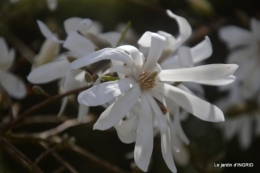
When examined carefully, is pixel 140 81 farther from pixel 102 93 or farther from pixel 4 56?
pixel 4 56

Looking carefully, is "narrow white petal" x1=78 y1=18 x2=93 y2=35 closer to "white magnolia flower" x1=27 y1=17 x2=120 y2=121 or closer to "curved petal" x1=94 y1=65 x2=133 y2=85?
"white magnolia flower" x1=27 y1=17 x2=120 y2=121

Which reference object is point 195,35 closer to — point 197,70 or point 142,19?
point 142,19

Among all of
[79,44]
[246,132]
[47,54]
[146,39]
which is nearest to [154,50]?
[146,39]

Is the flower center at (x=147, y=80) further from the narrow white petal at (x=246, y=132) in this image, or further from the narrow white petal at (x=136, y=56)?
the narrow white petal at (x=246, y=132)

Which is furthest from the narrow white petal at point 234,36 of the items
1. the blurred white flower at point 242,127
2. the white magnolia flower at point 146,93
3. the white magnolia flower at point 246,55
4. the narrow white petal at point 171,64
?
the white magnolia flower at point 146,93

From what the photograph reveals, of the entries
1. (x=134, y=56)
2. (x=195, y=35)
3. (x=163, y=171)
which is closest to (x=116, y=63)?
(x=134, y=56)
